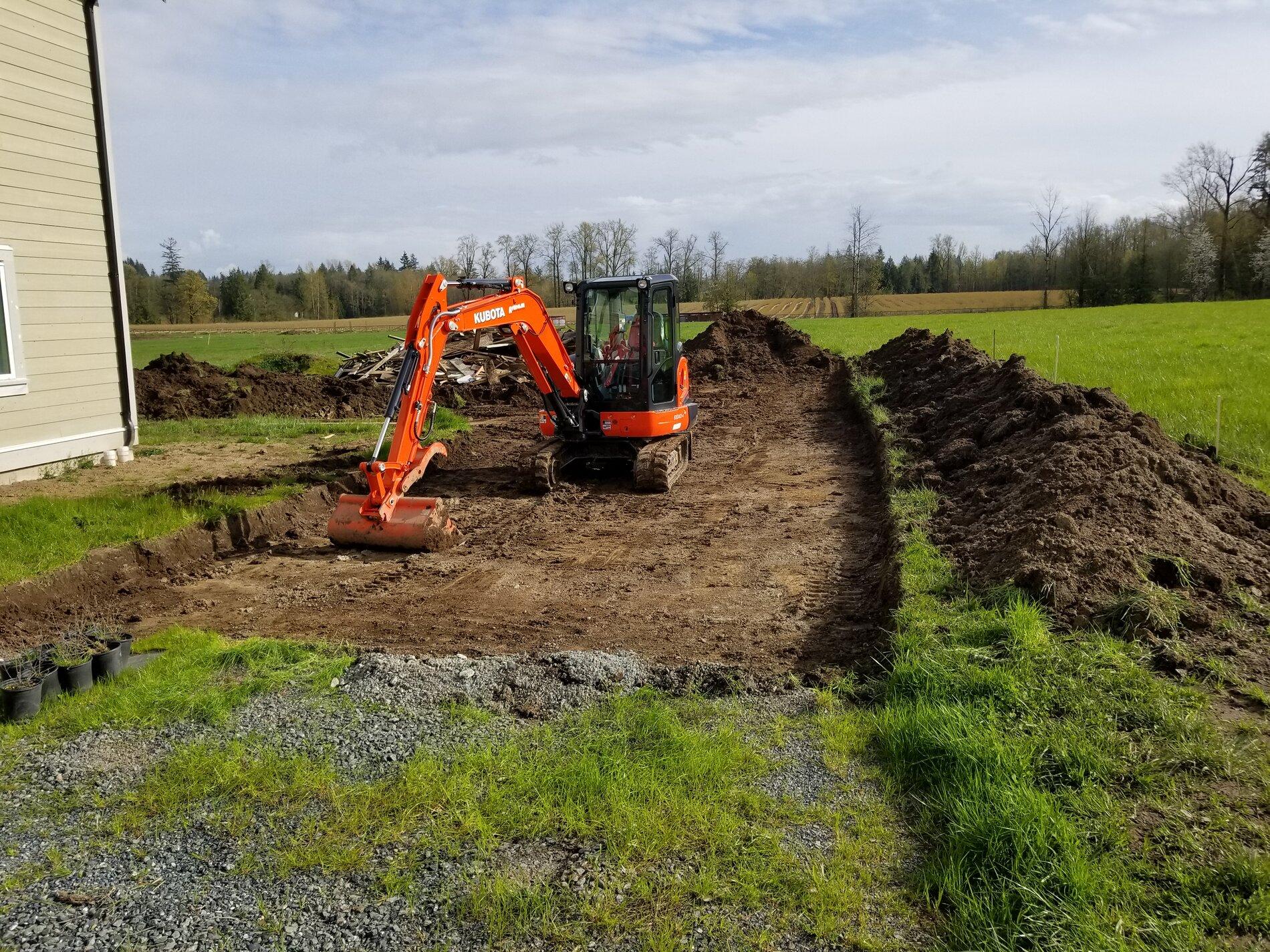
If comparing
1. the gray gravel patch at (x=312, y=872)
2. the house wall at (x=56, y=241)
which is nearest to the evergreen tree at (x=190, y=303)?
the house wall at (x=56, y=241)

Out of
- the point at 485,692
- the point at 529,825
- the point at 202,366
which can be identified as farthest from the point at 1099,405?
the point at 202,366

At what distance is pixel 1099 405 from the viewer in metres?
10.3

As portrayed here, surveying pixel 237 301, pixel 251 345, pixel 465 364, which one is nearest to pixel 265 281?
pixel 237 301

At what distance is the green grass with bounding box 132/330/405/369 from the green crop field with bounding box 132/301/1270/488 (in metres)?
0.15

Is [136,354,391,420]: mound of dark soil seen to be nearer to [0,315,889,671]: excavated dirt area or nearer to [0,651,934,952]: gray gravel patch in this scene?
[0,315,889,671]: excavated dirt area

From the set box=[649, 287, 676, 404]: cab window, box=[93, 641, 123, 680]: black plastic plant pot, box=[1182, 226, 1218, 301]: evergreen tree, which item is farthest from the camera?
box=[1182, 226, 1218, 301]: evergreen tree

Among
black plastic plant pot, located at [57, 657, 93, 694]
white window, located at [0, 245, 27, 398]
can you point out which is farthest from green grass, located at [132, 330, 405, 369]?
black plastic plant pot, located at [57, 657, 93, 694]

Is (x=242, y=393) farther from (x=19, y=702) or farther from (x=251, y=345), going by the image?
(x=251, y=345)

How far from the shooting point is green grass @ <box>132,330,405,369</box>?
39.7 metres

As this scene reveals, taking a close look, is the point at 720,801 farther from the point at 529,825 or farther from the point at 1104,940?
the point at 1104,940

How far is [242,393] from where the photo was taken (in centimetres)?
2020

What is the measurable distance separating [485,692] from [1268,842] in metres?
3.81

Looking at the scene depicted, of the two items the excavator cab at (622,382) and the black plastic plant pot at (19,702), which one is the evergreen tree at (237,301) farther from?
the black plastic plant pot at (19,702)

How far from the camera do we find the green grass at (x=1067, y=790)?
10.5 feet
